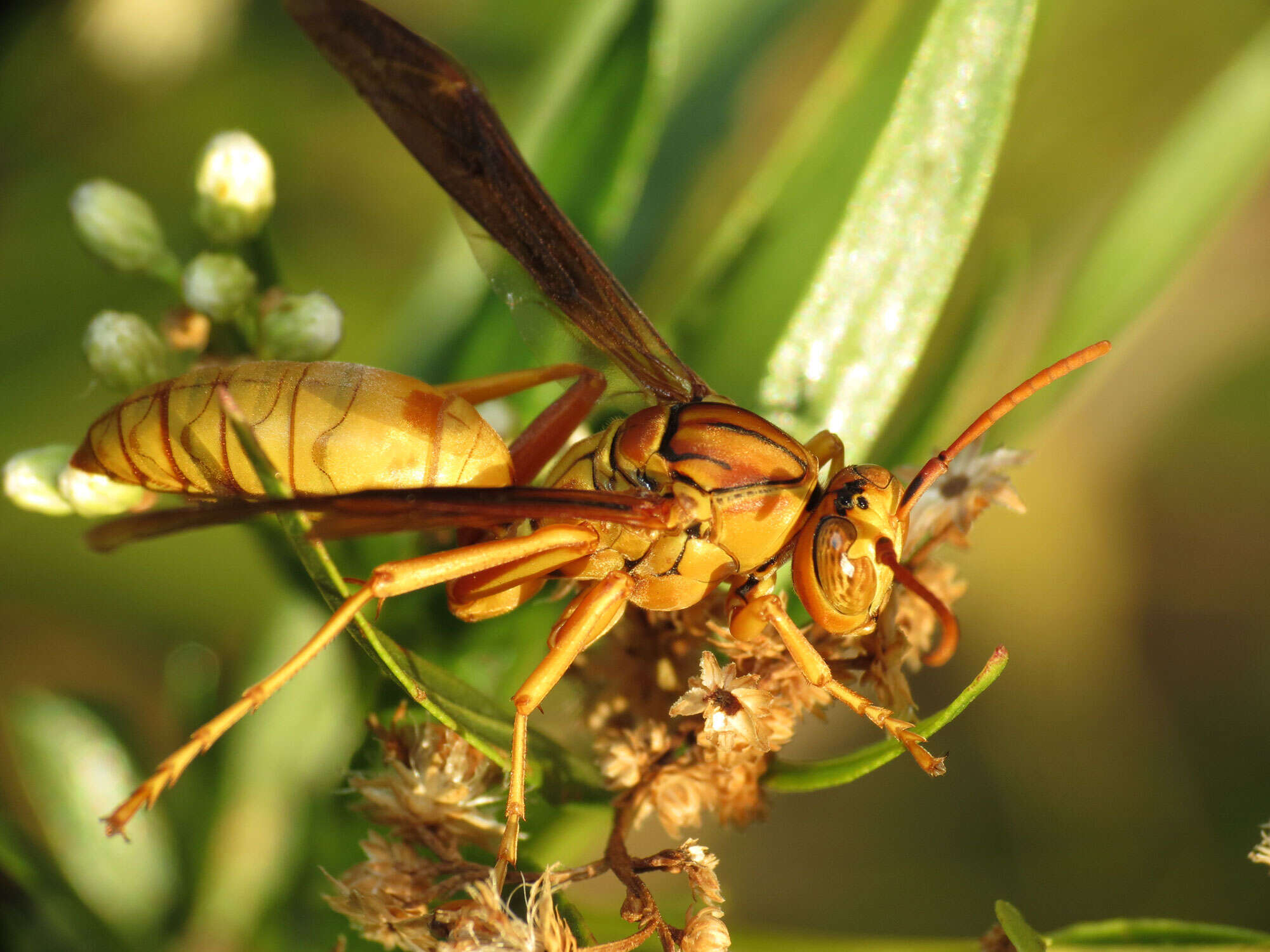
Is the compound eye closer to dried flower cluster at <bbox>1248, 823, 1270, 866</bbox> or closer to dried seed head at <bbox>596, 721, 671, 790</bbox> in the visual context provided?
dried seed head at <bbox>596, 721, 671, 790</bbox>

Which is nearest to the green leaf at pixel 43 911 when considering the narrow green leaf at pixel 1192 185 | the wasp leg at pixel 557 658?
the wasp leg at pixel 557 658

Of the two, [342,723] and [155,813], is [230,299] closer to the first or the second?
[342,723]

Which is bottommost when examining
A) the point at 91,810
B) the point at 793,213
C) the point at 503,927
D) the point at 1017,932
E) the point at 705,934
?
the point at 91,810

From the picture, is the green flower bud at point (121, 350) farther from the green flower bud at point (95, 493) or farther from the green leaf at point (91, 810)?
the green leaf at point (91, 810)

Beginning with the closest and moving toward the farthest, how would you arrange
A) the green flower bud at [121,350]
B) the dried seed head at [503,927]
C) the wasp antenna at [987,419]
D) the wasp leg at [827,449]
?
the dried seed head at [503,927] → the wasp antenna at [987,419] → the wasp leg at [827,449] → the green flower bud at [121,350]

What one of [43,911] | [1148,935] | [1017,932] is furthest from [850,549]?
[43,911]

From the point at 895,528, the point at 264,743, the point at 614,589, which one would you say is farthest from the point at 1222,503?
the point at 264,743

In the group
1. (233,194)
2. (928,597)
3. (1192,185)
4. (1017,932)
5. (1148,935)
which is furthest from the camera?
(1192,185)

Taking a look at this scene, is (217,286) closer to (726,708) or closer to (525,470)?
(525,470)

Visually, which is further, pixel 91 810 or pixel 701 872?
pixel 91 810
